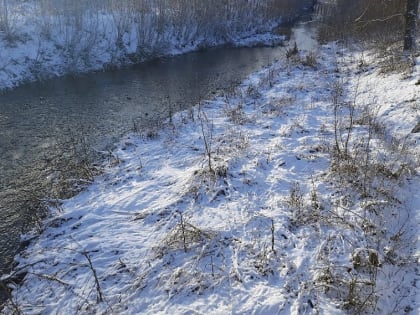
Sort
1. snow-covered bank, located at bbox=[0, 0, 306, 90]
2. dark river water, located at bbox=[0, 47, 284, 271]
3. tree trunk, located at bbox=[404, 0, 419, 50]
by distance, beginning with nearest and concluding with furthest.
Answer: dark river water, located at bbox=[0, 47, 284, 271], tree trunk, located at bbox=[404, 0, 419, 50], snow-covered bank, located at bbox=[0, 0, 306, 90]

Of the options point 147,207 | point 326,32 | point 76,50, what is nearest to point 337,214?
point 147,207

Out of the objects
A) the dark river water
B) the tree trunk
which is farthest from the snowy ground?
the tree trunk

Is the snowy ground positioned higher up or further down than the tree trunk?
further down

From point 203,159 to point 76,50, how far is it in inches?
606

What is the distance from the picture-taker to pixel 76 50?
→ 19703 mm

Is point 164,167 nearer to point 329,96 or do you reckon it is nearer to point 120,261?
point 120,261

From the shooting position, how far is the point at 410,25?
12.8m

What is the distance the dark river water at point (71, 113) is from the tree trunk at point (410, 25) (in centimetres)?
699

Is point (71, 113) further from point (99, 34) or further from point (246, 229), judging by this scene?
point (99, 34)

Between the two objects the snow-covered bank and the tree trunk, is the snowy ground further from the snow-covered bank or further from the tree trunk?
the snow-covered bank

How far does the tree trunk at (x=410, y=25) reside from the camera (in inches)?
504

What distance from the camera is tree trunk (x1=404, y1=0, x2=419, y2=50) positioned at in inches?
504

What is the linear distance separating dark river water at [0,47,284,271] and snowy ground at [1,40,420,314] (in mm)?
1356

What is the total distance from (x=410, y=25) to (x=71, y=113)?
40.8ft
